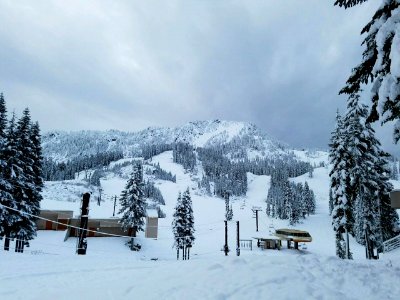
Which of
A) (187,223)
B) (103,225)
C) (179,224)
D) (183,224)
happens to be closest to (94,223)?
(103,225)

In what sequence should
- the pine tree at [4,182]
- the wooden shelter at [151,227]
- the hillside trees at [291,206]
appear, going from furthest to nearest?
the hillside trees at [291,206]
the wooden shelter at [151,227]
the pine tree at [4,182]

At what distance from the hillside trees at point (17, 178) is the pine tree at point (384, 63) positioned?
3159cm

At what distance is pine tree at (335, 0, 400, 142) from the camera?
653cm

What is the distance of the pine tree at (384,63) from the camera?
653cm

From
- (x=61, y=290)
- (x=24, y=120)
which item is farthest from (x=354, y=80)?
(x=24, y=120)

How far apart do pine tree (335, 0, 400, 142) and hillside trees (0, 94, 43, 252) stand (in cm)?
3159

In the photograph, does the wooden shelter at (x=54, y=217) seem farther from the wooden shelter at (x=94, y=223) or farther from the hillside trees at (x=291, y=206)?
the hillside trees at (x=291, y=206)

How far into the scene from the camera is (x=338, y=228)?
Answer: 32500 mm

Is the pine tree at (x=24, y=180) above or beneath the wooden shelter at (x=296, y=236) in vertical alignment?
above

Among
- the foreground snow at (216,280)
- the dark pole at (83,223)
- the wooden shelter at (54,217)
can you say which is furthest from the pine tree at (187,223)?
the foreground snow at (216,280)

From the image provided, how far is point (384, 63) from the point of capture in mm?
7320

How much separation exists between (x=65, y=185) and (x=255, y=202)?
3773 inches

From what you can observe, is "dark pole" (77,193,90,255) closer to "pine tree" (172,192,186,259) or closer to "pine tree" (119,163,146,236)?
"pine tree" (172,192,186,259)

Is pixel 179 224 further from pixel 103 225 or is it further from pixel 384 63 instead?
pixel 384 63
